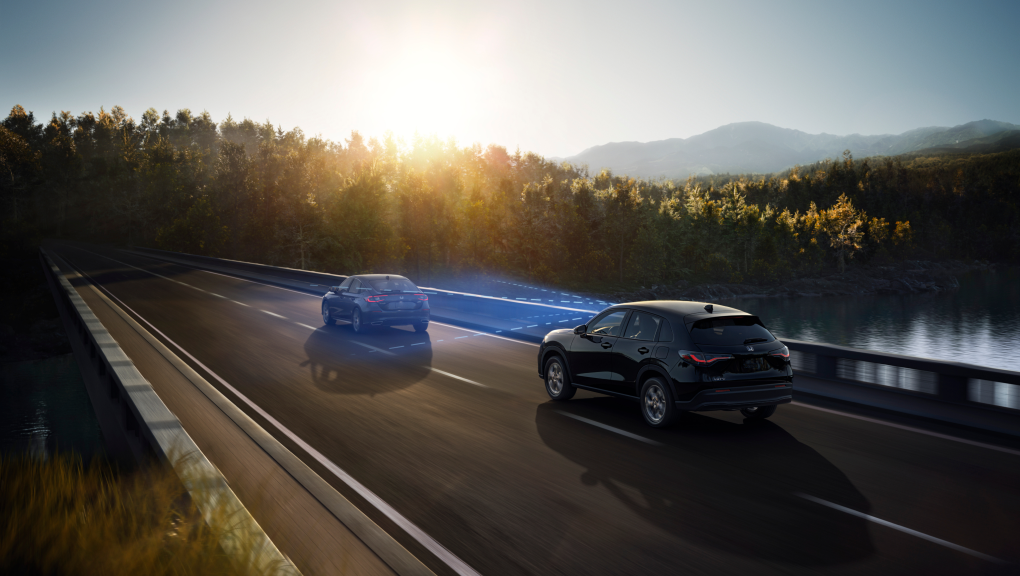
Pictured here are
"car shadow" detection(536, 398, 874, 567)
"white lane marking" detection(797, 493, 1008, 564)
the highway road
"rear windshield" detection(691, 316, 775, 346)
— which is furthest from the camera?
"rear windshield" detection(691, 316, 775, 346)

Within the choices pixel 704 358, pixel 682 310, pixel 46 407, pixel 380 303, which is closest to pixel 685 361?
pixel 704 358

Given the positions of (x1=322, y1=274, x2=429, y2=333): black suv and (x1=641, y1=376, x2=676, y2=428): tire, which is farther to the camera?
(x1=322, y1=274, x2=429, y2=333): black suv

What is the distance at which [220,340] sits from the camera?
53.2 ft

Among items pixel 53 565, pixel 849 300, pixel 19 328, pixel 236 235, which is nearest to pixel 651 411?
pixel 53 565

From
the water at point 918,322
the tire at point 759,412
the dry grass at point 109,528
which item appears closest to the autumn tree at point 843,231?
the water at point 918,322

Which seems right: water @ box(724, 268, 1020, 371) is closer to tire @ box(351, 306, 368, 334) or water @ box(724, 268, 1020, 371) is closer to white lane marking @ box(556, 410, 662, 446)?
tire @ box(351, 306, 368, 334)

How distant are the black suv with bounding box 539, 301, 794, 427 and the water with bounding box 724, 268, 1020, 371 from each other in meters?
26.1

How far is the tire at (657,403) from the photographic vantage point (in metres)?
8.07

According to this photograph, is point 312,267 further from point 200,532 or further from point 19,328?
point 200,532

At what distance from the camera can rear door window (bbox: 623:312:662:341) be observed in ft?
28.0

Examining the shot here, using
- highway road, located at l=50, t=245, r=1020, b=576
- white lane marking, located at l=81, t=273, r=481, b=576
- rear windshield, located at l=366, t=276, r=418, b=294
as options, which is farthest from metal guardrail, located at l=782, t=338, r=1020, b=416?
rear windshield, located at l=366, t=276, r=418, b=294

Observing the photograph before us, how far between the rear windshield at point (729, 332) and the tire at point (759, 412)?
3.35ft

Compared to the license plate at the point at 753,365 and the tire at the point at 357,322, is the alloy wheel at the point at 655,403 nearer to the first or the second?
the license plate at the point at 753,365

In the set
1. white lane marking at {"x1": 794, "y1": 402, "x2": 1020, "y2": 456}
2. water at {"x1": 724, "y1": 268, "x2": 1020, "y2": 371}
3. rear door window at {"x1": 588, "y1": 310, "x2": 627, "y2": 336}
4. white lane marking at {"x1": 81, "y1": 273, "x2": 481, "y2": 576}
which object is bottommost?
water at {"x1": 724, "y1": 268, "x2": 1020, "y2": 371}
